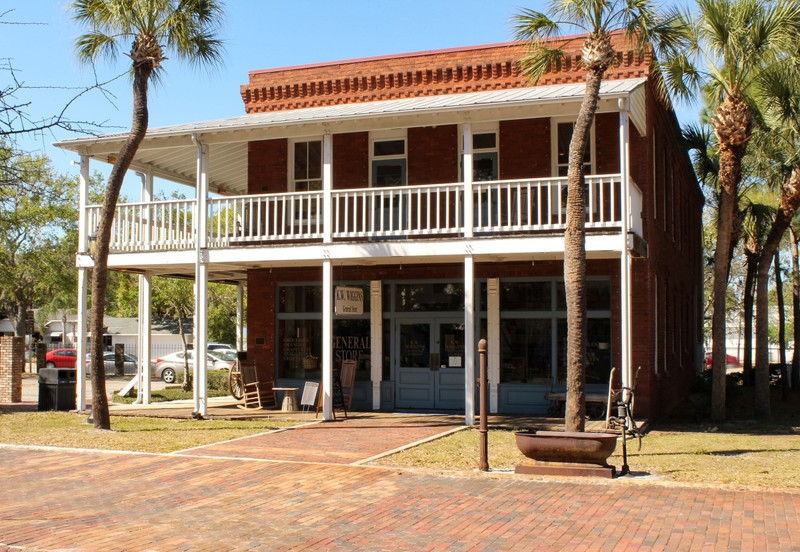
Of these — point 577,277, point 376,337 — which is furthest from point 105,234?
point 577,277

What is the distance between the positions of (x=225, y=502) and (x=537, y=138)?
11.3m

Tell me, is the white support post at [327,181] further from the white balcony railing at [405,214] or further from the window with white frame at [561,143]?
the window with white frame at [561,143]

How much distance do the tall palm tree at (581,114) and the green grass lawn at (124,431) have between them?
18.7 ft

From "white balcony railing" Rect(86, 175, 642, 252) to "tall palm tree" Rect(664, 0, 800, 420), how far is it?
2.36 m

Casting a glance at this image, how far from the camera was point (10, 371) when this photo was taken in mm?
21578

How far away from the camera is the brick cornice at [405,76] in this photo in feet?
62.7

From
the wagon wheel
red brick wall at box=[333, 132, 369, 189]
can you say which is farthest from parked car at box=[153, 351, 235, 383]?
red brick wall at box=[333, 132, 369, 189]

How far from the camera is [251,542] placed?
7.45 meters

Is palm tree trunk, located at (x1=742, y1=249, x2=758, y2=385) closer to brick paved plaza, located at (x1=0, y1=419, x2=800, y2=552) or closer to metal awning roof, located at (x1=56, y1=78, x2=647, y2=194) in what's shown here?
metal awning roof, located at (x1=56, y1=78, x2=647, y2=194)

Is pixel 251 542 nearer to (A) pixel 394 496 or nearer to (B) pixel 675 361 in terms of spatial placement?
(A) pixel 394 496

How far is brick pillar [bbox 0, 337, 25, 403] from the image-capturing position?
70.5 ft

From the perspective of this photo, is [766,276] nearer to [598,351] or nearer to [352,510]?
[598,351]

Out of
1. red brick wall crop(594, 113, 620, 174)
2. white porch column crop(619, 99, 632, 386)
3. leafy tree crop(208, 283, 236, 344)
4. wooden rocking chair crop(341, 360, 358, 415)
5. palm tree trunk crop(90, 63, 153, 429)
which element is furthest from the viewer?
leafy tree crop(208, 283, 236, 344)

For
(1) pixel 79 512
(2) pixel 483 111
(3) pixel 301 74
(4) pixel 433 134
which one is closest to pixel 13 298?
(3) pixel 301 74
